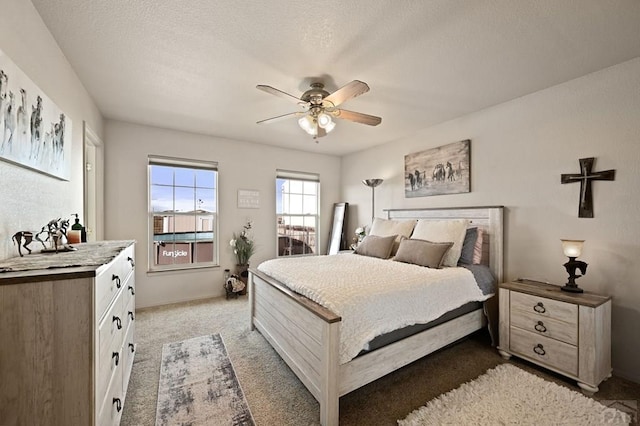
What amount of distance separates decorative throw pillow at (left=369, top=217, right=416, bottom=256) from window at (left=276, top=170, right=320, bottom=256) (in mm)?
1716

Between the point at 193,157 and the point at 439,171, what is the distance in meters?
3.71

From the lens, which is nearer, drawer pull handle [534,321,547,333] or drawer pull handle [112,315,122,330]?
drawer pull handle [112,315,122,330]

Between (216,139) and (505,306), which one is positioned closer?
(505,306)

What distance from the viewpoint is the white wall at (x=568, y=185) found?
6.96ft

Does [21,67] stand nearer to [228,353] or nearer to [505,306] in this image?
[228,353]

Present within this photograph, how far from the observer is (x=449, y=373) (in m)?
2.17

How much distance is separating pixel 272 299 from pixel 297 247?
2.67 meters

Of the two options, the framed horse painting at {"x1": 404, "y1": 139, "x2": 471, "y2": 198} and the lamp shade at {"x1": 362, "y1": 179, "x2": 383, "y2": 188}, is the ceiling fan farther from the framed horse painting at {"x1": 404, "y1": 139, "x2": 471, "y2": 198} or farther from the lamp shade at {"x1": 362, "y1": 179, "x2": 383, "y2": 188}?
the lamp shade at {"x1": 362, "y1": 179, "x2": 383, "y2": 188}

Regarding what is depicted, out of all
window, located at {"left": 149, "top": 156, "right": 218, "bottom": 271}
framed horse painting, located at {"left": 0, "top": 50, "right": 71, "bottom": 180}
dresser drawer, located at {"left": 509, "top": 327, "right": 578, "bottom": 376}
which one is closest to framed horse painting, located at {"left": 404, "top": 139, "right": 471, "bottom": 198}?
dresser drawer, located at {"left": 509, "top": 327, "right": 578, "bottom": 376}

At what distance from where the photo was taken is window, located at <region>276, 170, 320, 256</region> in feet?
16.1

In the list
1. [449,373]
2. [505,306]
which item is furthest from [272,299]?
[505,306]

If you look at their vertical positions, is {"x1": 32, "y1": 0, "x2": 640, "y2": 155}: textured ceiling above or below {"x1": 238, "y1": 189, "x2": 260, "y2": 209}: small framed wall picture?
above

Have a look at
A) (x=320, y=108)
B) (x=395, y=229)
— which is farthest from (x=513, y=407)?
(x=320, y=108)

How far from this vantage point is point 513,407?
1.75 metres
